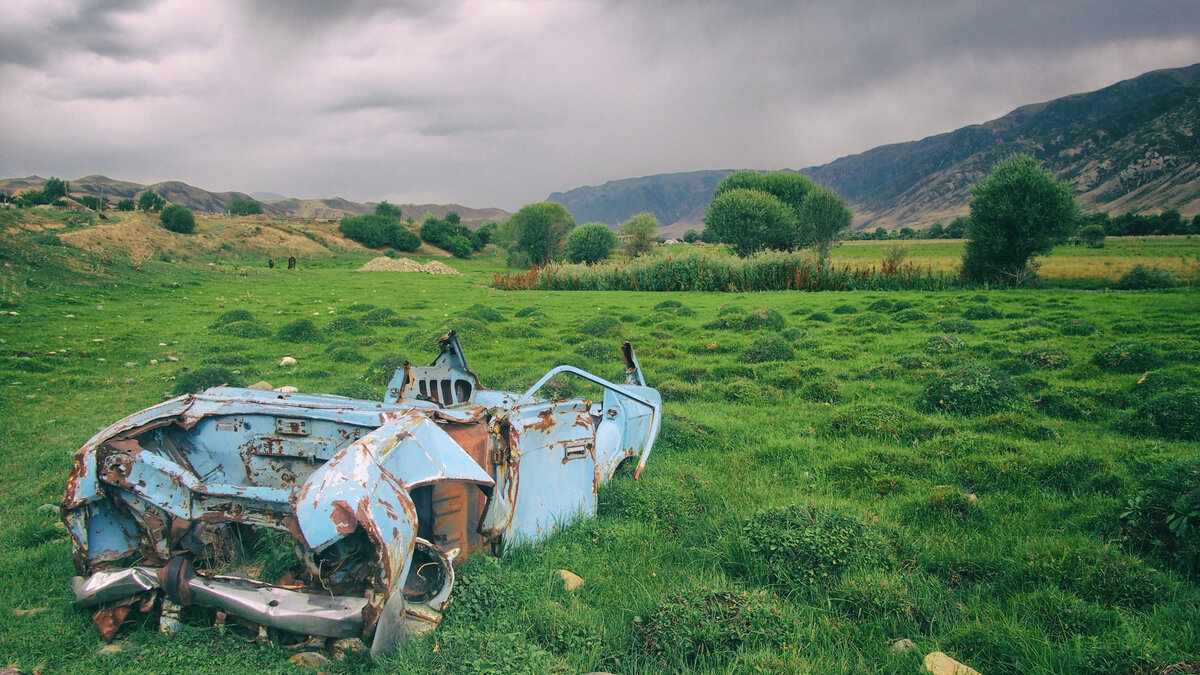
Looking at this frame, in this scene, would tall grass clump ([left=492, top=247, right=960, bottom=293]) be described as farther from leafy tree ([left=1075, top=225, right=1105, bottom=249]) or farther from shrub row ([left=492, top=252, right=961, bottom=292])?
leafy tree ([left=1075, top=225, right=1105, bottom=249])

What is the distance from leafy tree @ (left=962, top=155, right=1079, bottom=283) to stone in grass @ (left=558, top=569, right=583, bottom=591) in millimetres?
32574

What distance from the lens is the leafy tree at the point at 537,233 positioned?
65.2 metres

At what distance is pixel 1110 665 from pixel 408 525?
3524 millimetres

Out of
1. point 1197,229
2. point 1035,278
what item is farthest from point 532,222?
point 1197,229

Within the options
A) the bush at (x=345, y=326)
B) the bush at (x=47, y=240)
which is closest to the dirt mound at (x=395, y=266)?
the bush at (x=47, y=240)

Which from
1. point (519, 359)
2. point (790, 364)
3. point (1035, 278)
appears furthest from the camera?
point (1035, 278)

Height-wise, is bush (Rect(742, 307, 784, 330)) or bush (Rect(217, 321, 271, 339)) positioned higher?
bush (Rect(217, 321, 271, 339))

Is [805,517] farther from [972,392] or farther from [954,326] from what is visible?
[954,326]

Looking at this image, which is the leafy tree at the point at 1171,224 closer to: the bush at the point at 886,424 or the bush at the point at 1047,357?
the bush at the point at 1047,357

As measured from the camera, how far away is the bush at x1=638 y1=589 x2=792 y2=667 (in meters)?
3.12

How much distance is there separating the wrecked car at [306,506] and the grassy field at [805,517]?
0.24 meters

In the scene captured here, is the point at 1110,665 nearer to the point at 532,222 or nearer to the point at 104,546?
the point at 104,546

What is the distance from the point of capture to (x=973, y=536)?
173 inches

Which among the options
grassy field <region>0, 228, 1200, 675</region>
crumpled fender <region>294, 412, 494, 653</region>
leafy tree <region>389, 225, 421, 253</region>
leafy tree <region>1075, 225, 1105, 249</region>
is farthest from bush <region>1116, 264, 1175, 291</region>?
leafy tree <region>389, 225, 421, 253</region>
